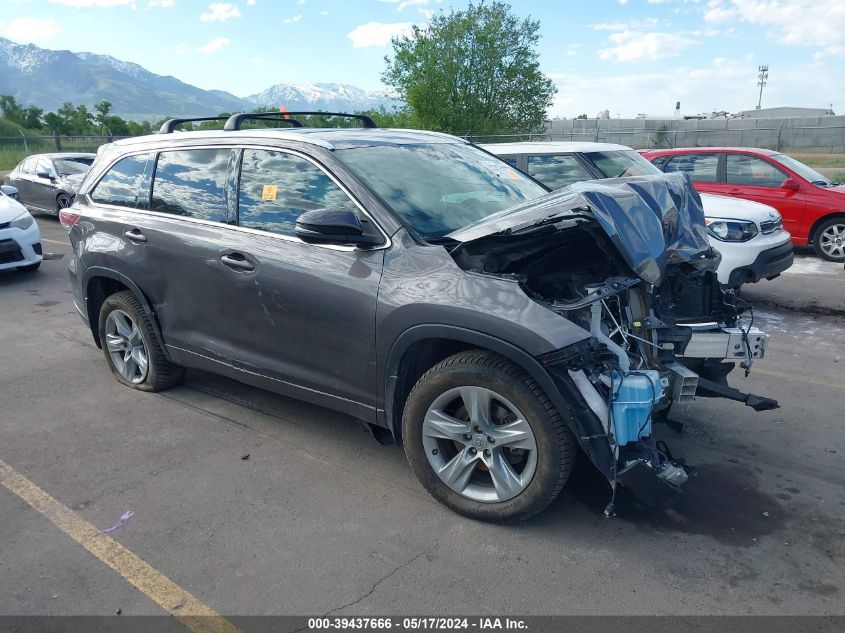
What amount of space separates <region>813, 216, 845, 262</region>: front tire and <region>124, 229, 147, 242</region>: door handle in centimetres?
942

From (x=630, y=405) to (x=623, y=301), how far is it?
0.60 metres

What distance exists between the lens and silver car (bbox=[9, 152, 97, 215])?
14.7 m

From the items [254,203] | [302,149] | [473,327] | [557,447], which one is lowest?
[557,447]

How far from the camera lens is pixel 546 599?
2760 millimetres

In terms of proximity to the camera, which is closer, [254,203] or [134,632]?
[134,632]

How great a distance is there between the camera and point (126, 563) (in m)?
3.04

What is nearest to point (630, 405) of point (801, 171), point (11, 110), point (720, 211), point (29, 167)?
point (720, 211)

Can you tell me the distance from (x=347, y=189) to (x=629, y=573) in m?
2.33

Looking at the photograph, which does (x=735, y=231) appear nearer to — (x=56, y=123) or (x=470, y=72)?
(x=470, y=72)

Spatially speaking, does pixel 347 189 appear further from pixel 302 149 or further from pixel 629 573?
pixel 629 573

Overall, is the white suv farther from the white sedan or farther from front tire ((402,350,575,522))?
the white sedan

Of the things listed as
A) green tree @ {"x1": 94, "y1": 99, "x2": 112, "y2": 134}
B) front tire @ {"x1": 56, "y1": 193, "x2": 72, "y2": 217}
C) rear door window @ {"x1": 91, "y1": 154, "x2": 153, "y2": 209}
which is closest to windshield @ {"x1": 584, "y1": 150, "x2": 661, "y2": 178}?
rear door window @ {"x1": 91, "y1": 154, "x2": 153, "y2": 209}

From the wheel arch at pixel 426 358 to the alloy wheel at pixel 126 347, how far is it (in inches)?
93.7

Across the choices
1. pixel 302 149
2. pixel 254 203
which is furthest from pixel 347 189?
pixel 254 203
